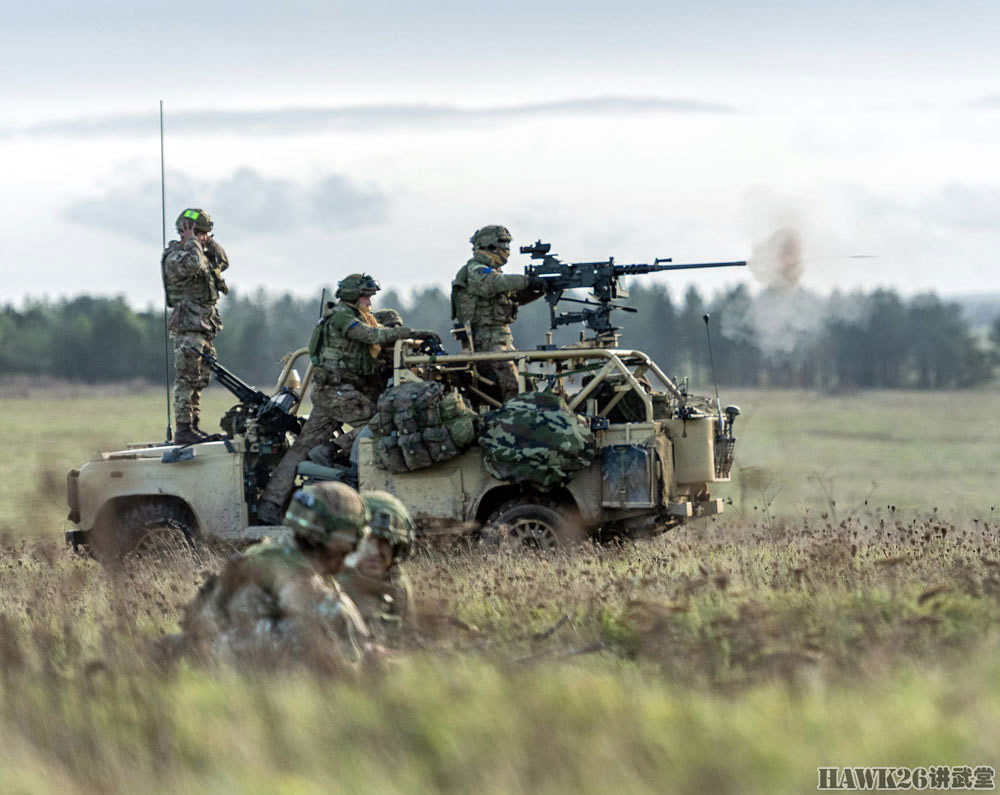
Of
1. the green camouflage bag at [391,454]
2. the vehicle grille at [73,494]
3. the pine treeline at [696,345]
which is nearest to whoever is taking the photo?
the green camouflage bag at [391,454]

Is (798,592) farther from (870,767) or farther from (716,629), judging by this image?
(870,767)

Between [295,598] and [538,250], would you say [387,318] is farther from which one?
[295,598]

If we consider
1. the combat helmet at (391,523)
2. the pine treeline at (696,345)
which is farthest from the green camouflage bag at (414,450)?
the pine treeline at (696,345)

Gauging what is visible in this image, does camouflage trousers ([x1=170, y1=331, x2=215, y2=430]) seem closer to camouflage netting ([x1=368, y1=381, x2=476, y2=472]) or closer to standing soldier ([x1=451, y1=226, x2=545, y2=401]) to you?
standing soldier ([x1=451, y1=226, x2=545, y2=401])

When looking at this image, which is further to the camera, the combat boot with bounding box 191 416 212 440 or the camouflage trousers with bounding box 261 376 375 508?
the combat boot with bounding box 191 416 212 440

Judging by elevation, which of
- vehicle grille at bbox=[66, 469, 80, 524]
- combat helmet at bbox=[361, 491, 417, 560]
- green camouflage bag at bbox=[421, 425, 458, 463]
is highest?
green camouflage bag at bbox=[421, 425, 458, 463]

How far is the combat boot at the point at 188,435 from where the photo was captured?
13.3 meters

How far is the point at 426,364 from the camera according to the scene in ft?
39.8

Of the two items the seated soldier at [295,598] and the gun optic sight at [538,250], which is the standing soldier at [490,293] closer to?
the gun optic sight at [538,250]

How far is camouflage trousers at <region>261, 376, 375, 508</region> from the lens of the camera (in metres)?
12.3

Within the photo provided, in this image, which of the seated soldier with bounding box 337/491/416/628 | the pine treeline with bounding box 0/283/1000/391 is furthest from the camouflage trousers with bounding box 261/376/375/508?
the pine treeline with bounding box 0/283/1000/391

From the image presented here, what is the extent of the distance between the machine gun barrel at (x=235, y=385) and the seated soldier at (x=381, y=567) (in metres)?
5.74

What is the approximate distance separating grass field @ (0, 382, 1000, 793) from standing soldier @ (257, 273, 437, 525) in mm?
2013

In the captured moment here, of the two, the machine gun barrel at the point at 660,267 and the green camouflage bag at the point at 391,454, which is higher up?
the machine gun barrel at the point at 660,267
